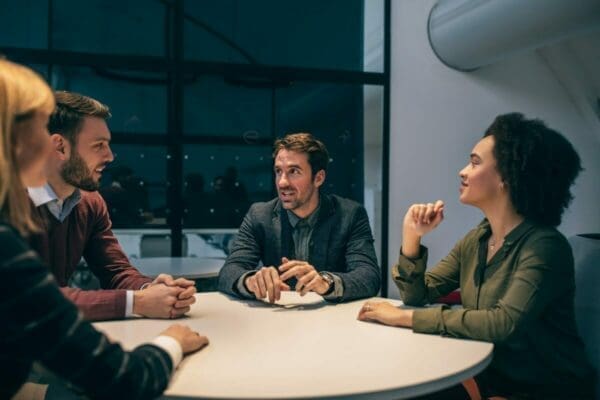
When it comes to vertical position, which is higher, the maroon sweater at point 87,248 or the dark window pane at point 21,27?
the dark window pane at point 21,27

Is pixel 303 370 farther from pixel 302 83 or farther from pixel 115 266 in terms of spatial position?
pixel 302 83

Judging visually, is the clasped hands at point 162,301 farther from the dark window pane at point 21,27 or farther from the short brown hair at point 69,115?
the dark window pane at point 21,27

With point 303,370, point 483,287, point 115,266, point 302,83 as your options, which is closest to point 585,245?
point 483,287

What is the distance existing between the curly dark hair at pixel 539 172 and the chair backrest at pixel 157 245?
296cm

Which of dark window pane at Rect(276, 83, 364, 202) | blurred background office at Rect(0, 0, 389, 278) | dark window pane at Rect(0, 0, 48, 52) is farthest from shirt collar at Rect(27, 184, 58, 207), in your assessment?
dark window pane at Rect(276, 83, 364, 202)

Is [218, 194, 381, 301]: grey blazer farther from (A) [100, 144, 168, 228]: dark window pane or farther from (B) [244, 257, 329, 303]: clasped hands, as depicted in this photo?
(A) [100, 144, 168, 228]: dark window pane

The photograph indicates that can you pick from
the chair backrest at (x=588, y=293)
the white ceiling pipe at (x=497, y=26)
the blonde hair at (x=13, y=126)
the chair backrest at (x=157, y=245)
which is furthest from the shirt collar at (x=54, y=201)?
the white ceiling pipe at (x=497, y=26)

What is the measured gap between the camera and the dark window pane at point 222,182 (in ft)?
14.0

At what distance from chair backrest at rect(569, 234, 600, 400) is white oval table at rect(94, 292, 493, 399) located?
0.43 m

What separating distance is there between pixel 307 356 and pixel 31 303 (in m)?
0.59

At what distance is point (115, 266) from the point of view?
1966mm

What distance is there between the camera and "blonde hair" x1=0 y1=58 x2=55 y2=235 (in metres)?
0.81

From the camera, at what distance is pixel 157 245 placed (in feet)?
13.9

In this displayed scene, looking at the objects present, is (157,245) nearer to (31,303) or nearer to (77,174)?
(77,174)
